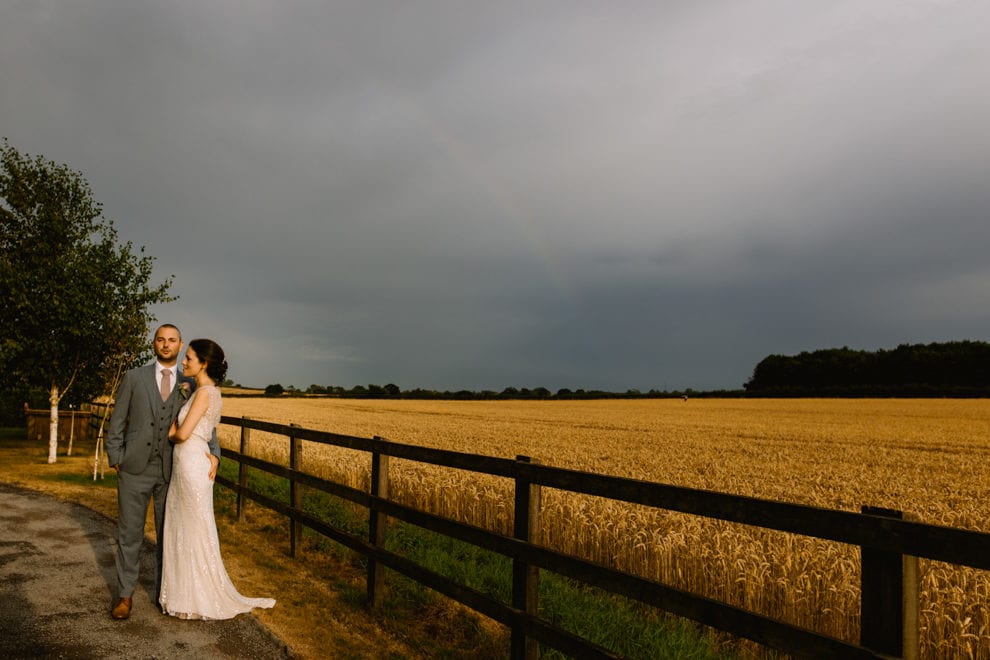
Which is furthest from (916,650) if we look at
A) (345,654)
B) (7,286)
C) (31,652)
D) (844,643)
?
(7,286)

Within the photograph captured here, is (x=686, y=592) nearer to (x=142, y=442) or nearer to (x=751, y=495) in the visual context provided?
(x=142, y=442)

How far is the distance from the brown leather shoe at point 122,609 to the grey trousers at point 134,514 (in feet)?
0.16

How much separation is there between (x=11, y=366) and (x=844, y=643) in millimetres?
20825

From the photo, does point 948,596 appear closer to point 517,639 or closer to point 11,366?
point 517,639

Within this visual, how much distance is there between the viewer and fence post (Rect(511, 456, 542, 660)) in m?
4.21

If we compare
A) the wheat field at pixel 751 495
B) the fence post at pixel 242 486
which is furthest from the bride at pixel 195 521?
the wheat field at pixel 751 495

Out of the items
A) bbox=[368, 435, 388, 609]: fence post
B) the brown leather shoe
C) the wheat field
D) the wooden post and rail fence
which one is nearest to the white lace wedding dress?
the brown leather shoe

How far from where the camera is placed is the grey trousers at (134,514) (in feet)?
17.1

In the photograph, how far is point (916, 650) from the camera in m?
2.43

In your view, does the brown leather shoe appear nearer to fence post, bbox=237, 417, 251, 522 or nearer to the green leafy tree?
fence post, bbox=237, 417, 251, 522

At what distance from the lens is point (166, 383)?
222 inches

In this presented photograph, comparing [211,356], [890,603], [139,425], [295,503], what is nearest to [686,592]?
[890,603]

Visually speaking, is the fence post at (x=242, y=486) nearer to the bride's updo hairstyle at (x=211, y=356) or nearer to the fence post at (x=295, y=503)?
the fence post at (x=295, y=503)

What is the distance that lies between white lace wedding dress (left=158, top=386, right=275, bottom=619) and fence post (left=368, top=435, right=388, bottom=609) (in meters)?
0.98
